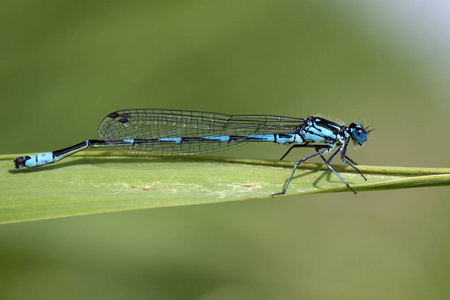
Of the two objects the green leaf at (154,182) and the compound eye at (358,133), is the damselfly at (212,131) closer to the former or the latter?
the compound eye at (358,133)

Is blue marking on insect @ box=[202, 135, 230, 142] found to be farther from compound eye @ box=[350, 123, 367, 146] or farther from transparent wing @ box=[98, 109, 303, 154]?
compound eye @ box=[350, 123, 367, 146]

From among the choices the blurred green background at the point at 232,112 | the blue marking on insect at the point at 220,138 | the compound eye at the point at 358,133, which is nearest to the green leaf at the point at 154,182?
the blurred green background at the point at 232,112

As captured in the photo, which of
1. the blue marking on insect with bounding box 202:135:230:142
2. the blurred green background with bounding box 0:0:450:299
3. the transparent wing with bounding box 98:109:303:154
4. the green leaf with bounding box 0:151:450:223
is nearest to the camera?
the green leaf with bounding box 0:151:450:223

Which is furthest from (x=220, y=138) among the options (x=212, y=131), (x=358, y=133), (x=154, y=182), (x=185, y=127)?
(x=154, y=182)

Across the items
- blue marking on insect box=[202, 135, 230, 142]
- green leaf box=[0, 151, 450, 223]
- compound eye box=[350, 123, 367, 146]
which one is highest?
compound eye box=[350, 123, 367, 146]

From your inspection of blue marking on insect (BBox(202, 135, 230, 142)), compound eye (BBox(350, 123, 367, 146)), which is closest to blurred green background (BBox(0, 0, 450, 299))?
blue marking on insect (BBox(202, 135, 230, 142))

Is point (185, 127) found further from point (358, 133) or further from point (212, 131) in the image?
point (358, 133)

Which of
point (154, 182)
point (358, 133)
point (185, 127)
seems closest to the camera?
point (154, 182)

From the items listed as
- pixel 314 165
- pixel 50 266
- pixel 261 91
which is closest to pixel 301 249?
pixel 314 165
